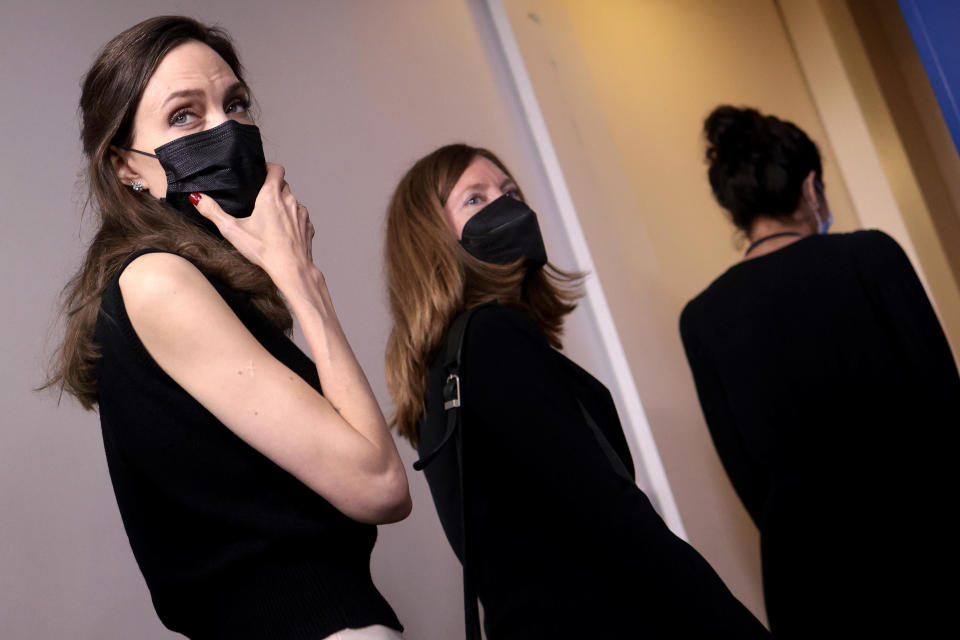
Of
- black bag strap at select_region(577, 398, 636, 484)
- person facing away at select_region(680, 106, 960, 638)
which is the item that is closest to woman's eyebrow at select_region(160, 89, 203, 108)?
black bag strap at select_region(577, 398, 636, 484)

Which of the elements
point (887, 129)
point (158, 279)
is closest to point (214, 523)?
point (158, 279)

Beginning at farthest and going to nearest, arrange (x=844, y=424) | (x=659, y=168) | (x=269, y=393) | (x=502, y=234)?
(x=659, y=168) → (x=844, y=424) → (x=502, y=234) → (x=269, y=393)

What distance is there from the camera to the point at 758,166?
266 cm

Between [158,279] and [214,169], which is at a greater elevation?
[214,169]

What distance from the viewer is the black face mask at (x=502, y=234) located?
6.42 ft

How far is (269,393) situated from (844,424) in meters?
1.49

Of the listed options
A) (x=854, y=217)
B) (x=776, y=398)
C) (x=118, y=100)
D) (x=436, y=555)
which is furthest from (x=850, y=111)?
(x=118, y=100)

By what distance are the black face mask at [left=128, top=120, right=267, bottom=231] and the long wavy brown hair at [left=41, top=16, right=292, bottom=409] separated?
5 cm

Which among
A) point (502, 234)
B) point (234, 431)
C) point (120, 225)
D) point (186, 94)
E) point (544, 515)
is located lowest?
point (544, 515)

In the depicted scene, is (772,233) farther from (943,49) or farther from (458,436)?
(458,436)

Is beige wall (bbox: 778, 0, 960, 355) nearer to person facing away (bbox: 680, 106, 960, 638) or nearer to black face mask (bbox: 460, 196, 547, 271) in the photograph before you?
person facing away (bbox: 680, 106, 960, 638)

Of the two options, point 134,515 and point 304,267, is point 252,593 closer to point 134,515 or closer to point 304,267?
point 134,515

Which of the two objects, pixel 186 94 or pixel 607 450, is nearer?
pixel 186 94

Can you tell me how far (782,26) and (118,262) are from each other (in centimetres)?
453
